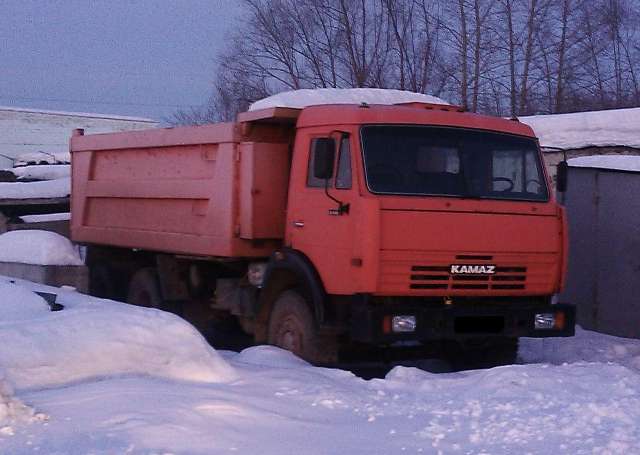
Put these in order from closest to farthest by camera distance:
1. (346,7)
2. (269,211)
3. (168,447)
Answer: (168,447)
(269,211)
(346,7)

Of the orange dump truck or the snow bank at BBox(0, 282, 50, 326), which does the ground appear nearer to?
the snow bank at BBox(0, 282, 50, 326)

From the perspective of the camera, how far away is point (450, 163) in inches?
344

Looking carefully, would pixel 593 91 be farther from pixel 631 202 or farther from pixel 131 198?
pixel 131 198

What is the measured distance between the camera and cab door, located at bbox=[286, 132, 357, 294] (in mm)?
8344

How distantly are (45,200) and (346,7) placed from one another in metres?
15.4

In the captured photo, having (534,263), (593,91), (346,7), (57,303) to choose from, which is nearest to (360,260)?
(534,263)

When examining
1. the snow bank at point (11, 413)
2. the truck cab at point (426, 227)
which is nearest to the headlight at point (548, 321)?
the truck cab at point (426, 227)

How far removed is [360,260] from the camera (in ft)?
26.7

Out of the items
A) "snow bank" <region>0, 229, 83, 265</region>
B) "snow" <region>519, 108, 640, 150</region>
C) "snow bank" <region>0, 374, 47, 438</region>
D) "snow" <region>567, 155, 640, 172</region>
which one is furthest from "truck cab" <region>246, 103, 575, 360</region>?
"snow" <region>519, 108, 640, 150</region>

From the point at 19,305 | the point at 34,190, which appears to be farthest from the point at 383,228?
the point at 34,190

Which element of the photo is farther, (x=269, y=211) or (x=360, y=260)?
(x=269, y=211)

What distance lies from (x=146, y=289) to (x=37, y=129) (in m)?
40.6

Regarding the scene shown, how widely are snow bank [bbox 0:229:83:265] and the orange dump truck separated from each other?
4265mm

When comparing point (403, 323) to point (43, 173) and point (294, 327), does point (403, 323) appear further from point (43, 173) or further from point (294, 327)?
point (43, 173)
